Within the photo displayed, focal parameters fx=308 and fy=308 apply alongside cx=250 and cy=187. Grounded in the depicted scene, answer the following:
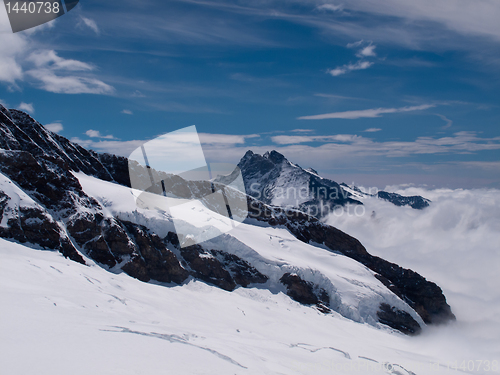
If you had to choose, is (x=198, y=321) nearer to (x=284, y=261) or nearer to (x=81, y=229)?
(x=81, y=229)

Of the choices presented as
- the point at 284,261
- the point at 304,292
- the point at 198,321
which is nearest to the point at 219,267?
the point at 284,261

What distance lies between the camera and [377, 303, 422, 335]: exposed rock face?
66375 mm

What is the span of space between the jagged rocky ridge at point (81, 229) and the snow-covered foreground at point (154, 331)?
326 centimetres

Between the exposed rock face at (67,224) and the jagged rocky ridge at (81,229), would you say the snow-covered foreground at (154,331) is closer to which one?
the exposed rock face at (67,224)

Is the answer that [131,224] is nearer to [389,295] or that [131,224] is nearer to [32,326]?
[32,326]

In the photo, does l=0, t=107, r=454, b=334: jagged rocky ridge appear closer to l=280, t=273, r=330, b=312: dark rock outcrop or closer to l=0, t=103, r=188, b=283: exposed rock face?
l=0, t=103, r=188, b=283: exposed rock face

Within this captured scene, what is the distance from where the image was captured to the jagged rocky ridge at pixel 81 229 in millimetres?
38375

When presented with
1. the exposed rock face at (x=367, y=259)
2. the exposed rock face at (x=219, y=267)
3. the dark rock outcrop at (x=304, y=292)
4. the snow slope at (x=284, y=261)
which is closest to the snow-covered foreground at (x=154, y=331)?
the exposed rock face at (x=219, y=267)

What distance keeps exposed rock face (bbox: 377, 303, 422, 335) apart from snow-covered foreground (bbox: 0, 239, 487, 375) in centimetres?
951

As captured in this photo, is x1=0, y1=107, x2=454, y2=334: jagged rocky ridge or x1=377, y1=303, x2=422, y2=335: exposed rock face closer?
x1=0, y1=107, x2=454, y2=334: jagged rocky ridge

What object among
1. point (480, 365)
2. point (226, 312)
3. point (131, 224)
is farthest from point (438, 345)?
point (131, 224)

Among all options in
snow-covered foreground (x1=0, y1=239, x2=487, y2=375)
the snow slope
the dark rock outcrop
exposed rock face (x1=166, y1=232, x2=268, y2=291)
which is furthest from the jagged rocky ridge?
snow-covered foreground (x1=0, y1=239, x2=487, y2=375)

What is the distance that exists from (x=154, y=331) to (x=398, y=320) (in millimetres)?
63585

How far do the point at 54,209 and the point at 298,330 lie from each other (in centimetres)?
3965
